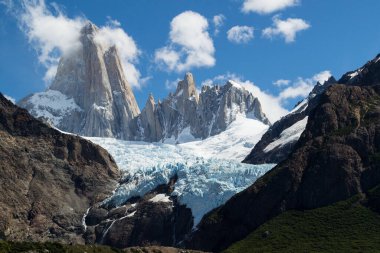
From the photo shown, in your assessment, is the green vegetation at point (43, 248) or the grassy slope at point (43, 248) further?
the grassy slope at point (43, 248)

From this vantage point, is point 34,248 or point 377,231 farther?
point 377,231

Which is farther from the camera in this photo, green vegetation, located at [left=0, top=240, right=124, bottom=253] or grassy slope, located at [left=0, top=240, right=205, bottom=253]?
grassy slope, located at [left=0, top=240, right=205, bottom=253]

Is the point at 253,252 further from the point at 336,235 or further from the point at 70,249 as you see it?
the point at 70,249

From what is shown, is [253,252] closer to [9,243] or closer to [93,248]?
[93,248]

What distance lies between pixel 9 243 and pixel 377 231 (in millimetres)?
92000

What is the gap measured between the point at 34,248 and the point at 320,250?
70001 mm

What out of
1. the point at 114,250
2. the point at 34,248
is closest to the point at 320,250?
the point at 114,250

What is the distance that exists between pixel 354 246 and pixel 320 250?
27.8 ft

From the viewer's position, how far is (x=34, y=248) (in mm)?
177875

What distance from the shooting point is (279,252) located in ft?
641

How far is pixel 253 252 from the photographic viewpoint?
199375 millimetres

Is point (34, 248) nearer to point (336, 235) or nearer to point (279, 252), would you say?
point (279, 252)

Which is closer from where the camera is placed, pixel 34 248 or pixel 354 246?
pixel 34 248

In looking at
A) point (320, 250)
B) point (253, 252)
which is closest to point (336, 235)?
point (320, 250)
